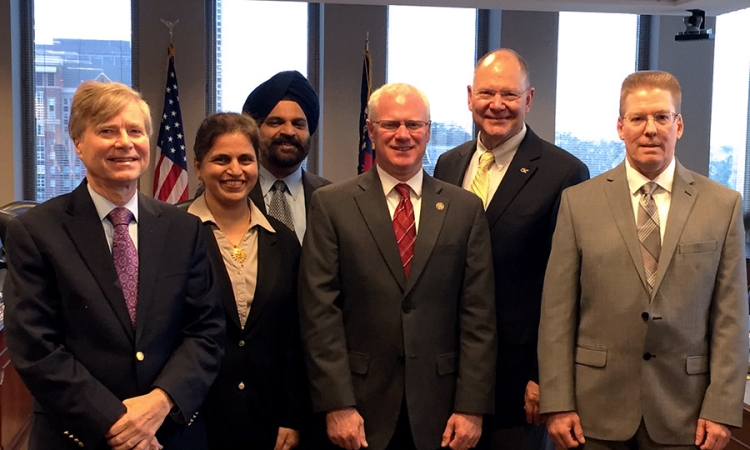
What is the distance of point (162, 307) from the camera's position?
6.97ft

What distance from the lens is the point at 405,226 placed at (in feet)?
8.25

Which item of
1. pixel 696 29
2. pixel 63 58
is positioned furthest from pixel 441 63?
pixel 63 58

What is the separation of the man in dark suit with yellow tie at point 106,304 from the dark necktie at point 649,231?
54.1 inches

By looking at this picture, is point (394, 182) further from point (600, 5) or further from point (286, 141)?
point (600, 5)

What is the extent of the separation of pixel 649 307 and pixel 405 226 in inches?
31.9

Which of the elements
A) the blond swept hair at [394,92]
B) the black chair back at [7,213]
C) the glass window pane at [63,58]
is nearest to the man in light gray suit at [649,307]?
the blond swept hair at [394,92]

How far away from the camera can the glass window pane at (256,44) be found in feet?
24.9

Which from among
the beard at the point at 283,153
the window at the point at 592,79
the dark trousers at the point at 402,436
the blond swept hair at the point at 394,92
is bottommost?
the dark trousers at the point at 402,436

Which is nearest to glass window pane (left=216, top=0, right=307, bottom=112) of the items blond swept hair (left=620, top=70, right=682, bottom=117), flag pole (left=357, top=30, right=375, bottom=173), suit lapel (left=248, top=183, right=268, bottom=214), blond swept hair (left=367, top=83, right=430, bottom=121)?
flag pole (left=357, top=30, right=375, bottom=173)

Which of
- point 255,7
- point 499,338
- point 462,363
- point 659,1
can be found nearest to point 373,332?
point 462,363

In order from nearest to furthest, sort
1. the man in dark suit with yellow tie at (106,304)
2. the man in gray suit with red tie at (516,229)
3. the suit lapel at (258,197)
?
the man in dark suit with yellow tie at (106,304)
the man in gray suit with red tie at (516,229)
the suit lapel at (258,197)

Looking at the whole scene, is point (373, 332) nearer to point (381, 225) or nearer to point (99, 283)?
point (381, 225)

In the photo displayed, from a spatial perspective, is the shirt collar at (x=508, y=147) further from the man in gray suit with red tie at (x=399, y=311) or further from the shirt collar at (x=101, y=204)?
the shirt collar at (x=101, y=204)

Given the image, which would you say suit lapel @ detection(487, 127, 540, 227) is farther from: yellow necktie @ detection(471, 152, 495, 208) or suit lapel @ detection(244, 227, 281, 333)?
suit lapel @ detection(244, 227, 281, 333)
